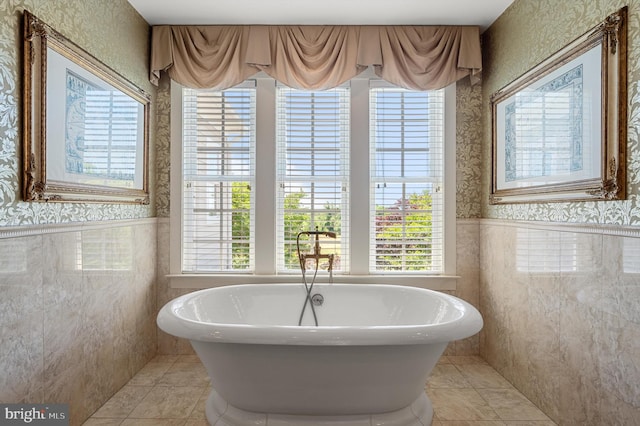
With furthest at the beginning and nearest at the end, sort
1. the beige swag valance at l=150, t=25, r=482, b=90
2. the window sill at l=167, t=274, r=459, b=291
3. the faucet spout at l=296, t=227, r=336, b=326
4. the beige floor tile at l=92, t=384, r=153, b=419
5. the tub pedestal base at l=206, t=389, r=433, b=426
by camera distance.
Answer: the window sill at l=167, t=274, r=459, b=291, the beige swag valance at l=150, t=25, r=482, b=90, the faucet spout at l=296, t=227, r=336, b=326, the beige floor tile at l=92, t=384, r=153, b=419, the tub pedestal base at l=206, t=389, r=433, b=426

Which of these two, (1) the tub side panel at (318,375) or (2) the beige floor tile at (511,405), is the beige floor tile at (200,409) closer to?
Answer: (1) the tub side panel at (318,375)

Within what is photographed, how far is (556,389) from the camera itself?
196 cm

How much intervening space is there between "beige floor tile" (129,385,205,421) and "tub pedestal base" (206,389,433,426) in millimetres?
256

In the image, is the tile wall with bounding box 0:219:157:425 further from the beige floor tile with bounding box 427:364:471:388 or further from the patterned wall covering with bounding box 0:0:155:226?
the beige floor tile with bounding box 427:364:471:388

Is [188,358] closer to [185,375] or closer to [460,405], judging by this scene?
[185,375]

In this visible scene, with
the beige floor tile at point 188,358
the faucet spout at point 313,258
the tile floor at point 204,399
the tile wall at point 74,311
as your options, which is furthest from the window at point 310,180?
the tile floor at point 204,399

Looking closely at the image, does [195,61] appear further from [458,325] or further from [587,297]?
[587,297]

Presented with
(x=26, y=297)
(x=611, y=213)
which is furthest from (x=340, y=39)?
(x=26, y=297)

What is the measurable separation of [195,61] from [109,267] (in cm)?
149

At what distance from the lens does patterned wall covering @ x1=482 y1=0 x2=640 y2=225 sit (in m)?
1.51

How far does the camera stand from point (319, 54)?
2.65 meters

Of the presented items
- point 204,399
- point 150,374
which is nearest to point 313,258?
point 204,399

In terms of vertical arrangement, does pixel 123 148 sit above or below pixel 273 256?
above

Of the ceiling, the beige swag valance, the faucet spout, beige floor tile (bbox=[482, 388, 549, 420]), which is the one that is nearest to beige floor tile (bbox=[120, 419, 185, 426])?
the faucet spout
